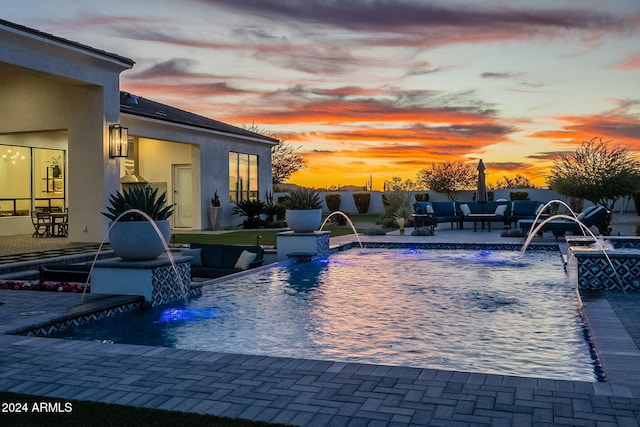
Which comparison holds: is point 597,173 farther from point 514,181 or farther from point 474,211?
point 514,181

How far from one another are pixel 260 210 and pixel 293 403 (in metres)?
19.9

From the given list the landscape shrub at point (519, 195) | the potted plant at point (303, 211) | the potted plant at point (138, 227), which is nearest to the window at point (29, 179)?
the potted plant at point (303, 211)

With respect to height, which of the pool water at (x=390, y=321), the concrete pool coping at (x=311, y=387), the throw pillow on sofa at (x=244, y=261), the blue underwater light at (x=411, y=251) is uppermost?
the throw pillow on sofa at (x=244, y=261)

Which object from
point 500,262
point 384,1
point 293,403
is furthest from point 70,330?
point 384,1

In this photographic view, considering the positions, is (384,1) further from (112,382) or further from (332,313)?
(112,382)

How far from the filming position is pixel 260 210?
23.3m

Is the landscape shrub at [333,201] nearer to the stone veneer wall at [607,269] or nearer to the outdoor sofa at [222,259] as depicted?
the outdoor sofa at [222,259]

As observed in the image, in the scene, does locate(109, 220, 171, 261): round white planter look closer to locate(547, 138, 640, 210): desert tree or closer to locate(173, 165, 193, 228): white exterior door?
locate(173, 165, 193, 228): white exterior door

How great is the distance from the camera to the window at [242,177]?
79.4ft

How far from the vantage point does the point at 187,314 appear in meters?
7.25

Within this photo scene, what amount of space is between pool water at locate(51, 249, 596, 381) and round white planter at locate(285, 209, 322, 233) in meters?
2.47

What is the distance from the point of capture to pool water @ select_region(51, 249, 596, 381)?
17.6ft

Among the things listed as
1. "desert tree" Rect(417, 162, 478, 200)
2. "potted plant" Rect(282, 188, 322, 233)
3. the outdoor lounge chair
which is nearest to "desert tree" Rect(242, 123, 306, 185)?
"desert tree" Rect(417, 162, 478, 200)

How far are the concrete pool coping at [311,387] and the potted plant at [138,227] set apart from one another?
2644 mm
